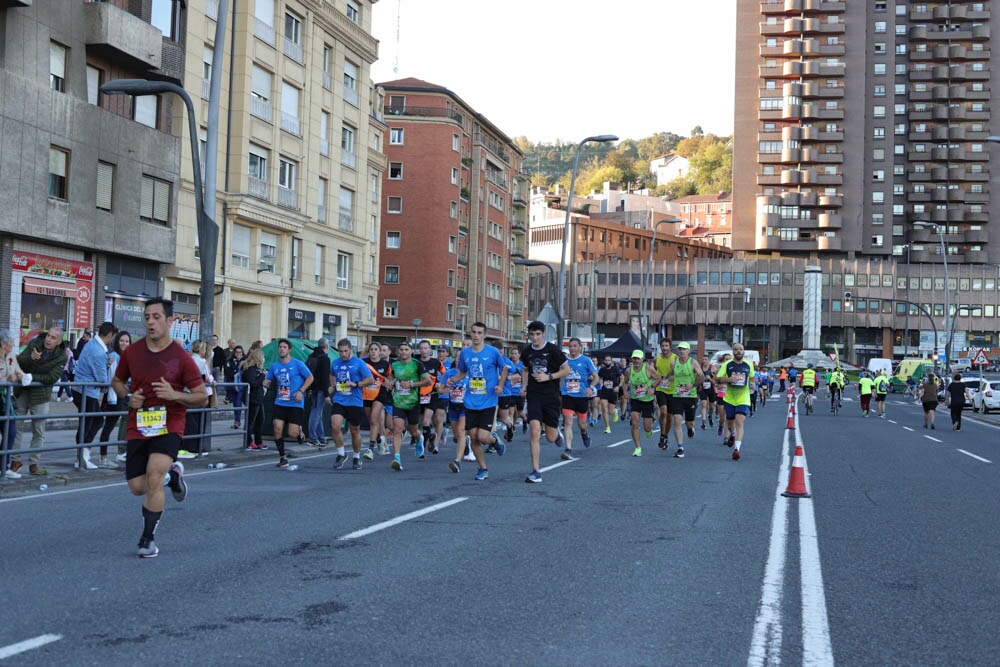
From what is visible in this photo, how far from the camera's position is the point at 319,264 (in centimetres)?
4297

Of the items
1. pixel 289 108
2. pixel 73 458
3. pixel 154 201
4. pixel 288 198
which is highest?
pixel 289 108

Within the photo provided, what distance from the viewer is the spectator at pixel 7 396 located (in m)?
11.9

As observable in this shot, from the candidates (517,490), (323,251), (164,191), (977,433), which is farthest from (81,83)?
(977,433)

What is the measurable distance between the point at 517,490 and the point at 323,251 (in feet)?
106

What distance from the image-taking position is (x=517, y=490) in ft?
39.6

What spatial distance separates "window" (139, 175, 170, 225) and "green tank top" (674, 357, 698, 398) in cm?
1845

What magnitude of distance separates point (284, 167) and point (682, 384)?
24.9 meters

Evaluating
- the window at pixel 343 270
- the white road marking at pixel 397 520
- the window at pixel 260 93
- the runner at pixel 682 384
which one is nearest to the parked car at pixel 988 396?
the window at pixel 343 270

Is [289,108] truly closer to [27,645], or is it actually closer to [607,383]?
[607,383]

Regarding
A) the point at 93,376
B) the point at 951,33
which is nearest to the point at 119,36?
the point at 93,376

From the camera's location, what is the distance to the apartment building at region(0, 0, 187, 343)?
25859 millimetres

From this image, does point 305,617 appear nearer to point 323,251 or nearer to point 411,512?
point 411,512

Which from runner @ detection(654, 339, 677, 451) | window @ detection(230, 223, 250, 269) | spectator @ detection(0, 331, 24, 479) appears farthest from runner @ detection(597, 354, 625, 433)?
window @ detection(230, 223, 250, 269)

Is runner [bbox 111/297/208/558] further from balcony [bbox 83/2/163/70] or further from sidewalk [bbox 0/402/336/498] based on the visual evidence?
balcony [bbox 83/2/163/70]
